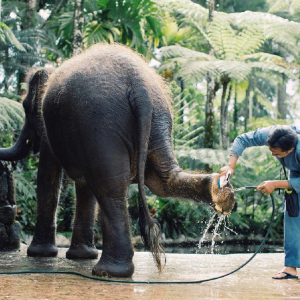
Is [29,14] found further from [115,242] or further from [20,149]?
[115,242]

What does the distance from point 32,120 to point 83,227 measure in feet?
4.59

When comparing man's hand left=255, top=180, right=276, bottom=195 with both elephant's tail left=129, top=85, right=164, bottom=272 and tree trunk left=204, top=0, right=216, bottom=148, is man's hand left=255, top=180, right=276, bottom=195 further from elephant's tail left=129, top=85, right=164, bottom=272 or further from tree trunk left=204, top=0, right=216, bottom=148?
tree trunk left=204, top=0, right=216, bottom=148

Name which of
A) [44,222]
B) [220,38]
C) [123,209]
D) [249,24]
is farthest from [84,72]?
[249,24]

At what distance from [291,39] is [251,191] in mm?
4712

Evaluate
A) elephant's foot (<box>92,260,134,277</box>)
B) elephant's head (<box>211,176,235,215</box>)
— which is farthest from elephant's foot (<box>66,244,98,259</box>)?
elephant's head (<box>211,176,235,215</box>)

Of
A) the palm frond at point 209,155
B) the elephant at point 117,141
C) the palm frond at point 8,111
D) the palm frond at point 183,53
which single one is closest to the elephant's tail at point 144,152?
the elephant at point 117,141

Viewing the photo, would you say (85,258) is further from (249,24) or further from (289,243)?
(249,24)

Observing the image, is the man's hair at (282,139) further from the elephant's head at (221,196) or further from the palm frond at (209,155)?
the palm frond at (209,155)

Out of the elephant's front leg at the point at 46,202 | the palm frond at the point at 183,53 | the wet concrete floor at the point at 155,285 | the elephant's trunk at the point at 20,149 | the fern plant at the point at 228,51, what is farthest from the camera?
the palm frond at the point at 183,53

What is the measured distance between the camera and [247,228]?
15492 mm

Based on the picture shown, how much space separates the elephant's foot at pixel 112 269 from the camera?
4434mm

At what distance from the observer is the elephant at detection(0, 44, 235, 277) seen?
4.51 meters

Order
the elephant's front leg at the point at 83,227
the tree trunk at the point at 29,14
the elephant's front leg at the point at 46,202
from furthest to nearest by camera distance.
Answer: the tree trunk at the point at 29,14 → the elephant's front leg at the point at 83,227 → the elephant's front leg at the point at 46,202

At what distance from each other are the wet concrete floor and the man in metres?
0.27
